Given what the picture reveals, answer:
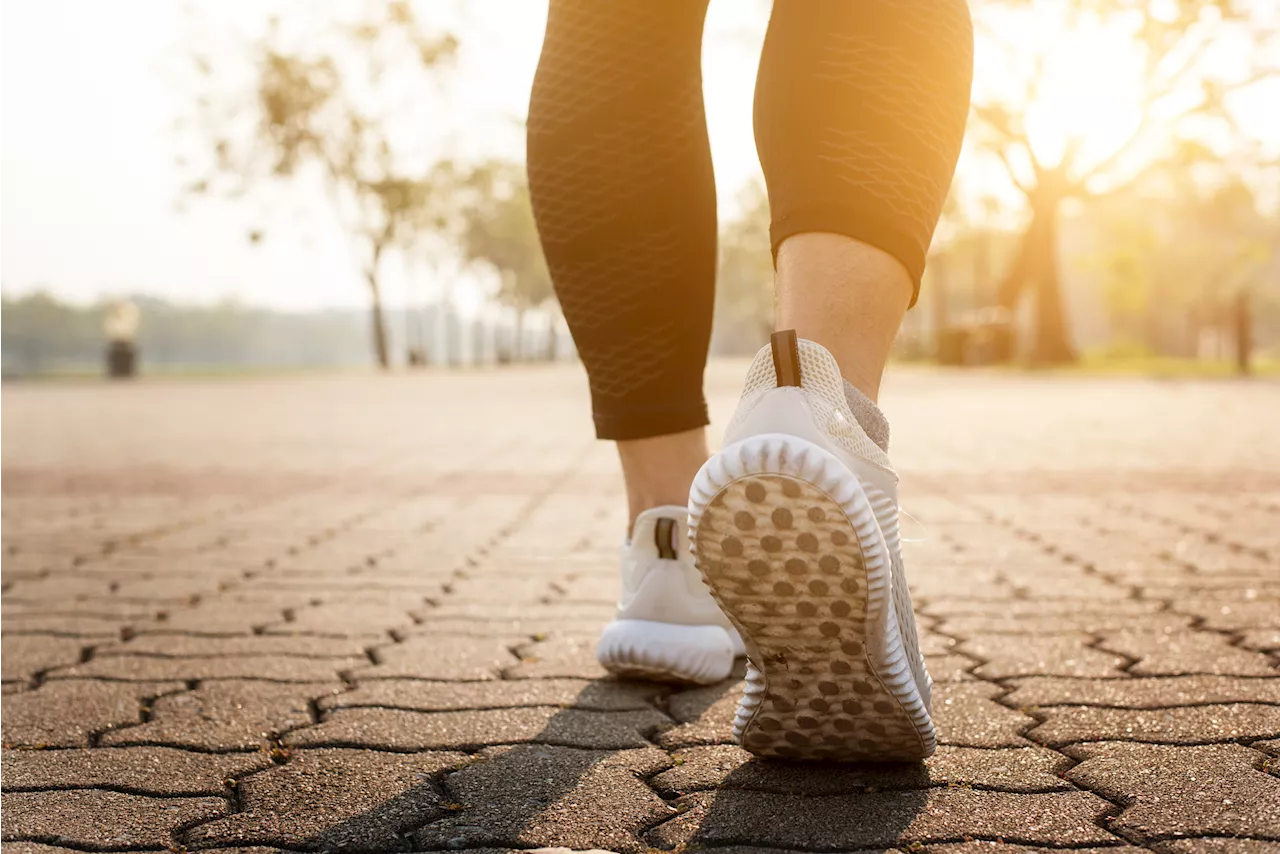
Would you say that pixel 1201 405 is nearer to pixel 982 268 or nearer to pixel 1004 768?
pixel 1004 768

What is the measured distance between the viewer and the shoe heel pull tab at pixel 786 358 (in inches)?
50.5

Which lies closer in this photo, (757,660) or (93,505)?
(757,660)

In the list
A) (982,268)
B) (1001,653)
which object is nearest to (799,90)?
(1001,653)

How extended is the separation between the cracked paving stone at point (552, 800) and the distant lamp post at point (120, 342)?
100 feet

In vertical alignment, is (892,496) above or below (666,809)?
above

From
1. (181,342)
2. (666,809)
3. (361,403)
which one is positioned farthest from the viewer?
(181,342)

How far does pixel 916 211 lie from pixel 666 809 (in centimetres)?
71

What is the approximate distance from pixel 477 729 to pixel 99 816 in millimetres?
466

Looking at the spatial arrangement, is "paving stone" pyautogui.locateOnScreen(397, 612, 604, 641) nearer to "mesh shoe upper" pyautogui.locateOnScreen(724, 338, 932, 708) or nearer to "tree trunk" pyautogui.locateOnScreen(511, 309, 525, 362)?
"mesh shoe upper" pyautogui.locateOnScreen(724, 338, 932, 708)

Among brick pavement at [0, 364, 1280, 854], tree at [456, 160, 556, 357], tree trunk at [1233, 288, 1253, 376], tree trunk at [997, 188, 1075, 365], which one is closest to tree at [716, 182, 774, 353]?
tree at [456, 160, 556, 357]

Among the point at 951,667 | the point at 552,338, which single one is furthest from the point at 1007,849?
the point at 552,338

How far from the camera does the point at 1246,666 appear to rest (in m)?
1.77

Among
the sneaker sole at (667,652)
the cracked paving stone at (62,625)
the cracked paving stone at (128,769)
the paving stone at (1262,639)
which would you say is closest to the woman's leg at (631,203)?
the sneaker sole at (667,652)

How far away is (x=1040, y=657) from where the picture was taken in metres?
1.91
